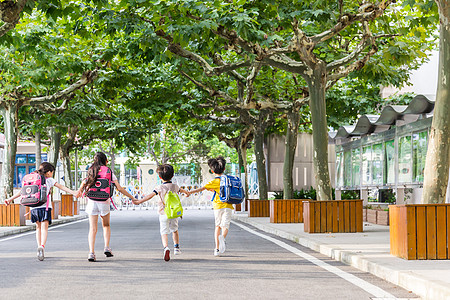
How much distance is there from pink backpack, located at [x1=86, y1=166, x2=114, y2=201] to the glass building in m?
10.2

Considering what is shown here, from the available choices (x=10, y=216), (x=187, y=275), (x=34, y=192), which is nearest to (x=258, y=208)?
(x=10, y=216)

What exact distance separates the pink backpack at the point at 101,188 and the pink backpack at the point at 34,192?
1160 mm

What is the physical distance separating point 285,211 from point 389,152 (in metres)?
4.41

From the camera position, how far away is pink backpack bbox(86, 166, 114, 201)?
1085 centimetres

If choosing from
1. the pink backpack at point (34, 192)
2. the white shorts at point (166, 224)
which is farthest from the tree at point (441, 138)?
the pink backpack at point (34, 192)


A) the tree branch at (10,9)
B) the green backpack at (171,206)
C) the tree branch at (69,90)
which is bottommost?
the green backpack at (171,206)

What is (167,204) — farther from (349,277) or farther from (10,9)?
(10,9)

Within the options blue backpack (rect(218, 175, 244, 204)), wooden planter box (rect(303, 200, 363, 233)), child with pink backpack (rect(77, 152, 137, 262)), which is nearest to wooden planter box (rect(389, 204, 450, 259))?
blue backpack (rect(218, 175, 244, 204))

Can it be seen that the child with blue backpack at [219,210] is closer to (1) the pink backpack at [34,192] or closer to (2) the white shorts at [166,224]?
(2) the white shorts at [166,224]

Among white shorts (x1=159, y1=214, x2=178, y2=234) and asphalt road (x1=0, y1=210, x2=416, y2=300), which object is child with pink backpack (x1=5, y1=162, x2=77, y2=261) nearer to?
asphalt road (x1=0, y1=210, x2=416, y2=300)

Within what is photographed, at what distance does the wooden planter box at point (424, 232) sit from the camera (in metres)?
9.92

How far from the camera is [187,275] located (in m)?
9.16

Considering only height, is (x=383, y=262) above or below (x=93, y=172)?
below

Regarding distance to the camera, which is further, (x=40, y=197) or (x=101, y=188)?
(x=40, y=197)
